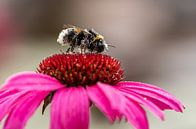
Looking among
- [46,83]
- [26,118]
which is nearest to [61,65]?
[46,83]

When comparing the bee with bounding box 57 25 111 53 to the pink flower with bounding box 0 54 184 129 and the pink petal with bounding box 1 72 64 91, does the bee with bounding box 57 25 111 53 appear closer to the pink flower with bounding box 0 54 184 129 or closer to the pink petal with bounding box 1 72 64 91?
the pink flower with bounding box 0 54 184 129

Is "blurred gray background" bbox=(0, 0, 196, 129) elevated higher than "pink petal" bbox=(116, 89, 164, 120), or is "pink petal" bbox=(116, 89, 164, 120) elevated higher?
"pink petal" bbox=(116, 89, 164, 120)

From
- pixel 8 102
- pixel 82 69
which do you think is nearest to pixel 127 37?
pixel 82 69

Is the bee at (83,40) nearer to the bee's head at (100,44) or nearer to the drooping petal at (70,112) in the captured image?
the bee's head at (100,44)

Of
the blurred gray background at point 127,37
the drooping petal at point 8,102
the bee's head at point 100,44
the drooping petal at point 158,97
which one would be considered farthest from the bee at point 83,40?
the blurred gray background at point 127,37

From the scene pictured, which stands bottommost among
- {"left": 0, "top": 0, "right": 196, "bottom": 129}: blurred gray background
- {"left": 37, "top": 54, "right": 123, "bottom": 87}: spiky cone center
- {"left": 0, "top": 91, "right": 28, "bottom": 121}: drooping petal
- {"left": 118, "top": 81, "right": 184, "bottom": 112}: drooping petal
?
{"left": 0, "top": 0, "right": 196, "bottom": 129}: blurred gray background

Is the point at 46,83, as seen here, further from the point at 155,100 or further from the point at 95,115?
the point at 95,115

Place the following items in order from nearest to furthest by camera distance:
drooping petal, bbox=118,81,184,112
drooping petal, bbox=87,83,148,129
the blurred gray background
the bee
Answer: drooping petal, bbox=87,83,148,129 → drooping petal, bbox=118,81,184,112 → the bee → the blurred gray background

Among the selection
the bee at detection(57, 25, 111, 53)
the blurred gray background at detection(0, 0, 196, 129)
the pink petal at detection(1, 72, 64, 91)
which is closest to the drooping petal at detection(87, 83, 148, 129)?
the pink petal at detection(1, 72, 64, 91)
